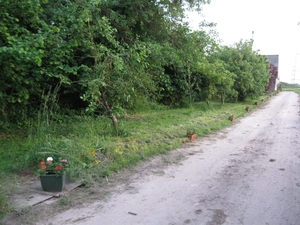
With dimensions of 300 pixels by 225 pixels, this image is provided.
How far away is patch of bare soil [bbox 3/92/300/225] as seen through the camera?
390cm

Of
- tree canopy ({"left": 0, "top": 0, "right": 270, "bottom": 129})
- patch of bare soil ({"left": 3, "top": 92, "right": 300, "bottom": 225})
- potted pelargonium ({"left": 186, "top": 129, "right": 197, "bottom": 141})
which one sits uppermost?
tree canopy ({"left": 0, "top": 0, "right": 270, "bottom": 129})

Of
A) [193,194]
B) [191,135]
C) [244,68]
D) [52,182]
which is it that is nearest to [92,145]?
[52,182]

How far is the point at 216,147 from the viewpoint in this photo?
27.0 feet

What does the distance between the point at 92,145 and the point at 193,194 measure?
2737 millimetres

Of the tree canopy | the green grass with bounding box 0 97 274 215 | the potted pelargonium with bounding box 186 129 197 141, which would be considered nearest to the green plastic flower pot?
the green grass with bounding box 0 97 274 215

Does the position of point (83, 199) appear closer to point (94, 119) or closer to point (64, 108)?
point (94, 119)

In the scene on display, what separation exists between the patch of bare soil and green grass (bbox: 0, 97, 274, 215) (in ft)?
1.28

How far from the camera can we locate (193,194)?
473cm

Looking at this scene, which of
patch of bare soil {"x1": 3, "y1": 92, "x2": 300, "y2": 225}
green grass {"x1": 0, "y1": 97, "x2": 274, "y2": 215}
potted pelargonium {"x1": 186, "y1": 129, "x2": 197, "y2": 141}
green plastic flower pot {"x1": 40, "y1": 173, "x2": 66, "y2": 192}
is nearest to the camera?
patch of bare soil {"x1": 3, "y1": 92, "x2": 300, "y2": 225}

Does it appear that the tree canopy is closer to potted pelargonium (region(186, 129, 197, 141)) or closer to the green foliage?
potted pelargonium (region(186, 129, 197, 141))

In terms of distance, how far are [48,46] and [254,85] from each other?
1812 cm

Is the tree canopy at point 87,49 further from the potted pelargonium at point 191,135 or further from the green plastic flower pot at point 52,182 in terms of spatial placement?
the green plastic flower pot at point 52,182

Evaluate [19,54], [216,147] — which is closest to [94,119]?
[216,147]

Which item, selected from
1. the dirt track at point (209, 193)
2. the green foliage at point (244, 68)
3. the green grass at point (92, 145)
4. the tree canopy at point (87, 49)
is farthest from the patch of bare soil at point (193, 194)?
the green foliage at point (244, 68)
